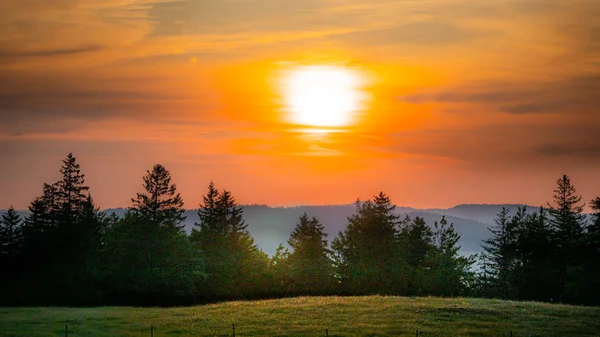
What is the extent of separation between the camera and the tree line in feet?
331

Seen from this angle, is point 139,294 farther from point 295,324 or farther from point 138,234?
point 295,324

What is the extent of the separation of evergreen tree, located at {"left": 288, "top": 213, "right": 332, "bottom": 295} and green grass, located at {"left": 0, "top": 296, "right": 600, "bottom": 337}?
3906 cm

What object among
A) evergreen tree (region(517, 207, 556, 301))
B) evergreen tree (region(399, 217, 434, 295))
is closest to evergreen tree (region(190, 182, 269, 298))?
evergreen tree (region(399, 217, 434, 295))

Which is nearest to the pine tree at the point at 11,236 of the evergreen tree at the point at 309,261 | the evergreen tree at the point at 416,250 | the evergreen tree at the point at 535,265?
the evergreen tree at the point at 309,261

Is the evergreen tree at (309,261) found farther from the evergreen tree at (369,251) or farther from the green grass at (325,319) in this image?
the green grass at (325,319)

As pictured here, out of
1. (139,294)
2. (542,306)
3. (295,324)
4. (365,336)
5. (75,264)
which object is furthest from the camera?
(75,264)

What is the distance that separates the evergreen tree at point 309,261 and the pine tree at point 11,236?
126 ft

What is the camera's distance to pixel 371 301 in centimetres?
7412

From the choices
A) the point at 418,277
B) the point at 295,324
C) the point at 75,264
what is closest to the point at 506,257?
the point at 418,277

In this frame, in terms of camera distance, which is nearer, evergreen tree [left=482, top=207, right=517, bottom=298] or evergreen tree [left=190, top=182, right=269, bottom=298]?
evergreen tree [left=190, top=182, right=269, bottom=298]

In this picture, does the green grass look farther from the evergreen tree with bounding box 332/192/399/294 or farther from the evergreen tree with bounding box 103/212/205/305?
the evergreen tree with bounding box 332/192/399/294

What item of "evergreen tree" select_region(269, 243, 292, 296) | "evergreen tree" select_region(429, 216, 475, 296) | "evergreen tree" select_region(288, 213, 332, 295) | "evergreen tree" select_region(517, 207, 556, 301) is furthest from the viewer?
"evergreen tree" select_region(429, 216, 475, 296)

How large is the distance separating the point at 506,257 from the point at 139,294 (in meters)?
67.4

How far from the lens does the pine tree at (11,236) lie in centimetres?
10575
